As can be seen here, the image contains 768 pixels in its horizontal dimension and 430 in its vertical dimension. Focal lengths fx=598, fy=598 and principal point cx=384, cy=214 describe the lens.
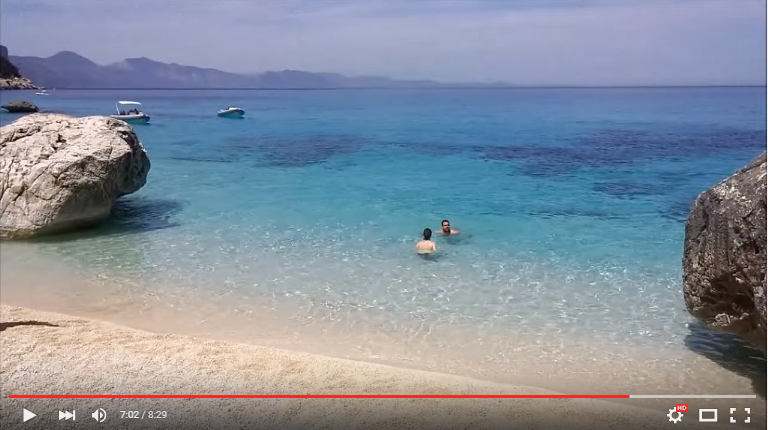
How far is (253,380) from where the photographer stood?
5148 millimetres

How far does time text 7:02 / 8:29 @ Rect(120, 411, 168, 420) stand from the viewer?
4213 mm

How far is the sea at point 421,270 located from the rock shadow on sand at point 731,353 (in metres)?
0.02

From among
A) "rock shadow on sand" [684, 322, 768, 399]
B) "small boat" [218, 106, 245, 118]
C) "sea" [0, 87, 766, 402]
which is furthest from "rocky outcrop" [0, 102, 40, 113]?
"rock shadow on sand" [684, 322, 768, 399]

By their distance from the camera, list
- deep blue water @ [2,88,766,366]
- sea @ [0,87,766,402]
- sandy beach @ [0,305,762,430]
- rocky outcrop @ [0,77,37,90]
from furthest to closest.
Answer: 1. rocky outcrop @ [0,77,37,90]
2. deep blue water @ [2,88,766,366]
3. sea @ [0,87,766,402]
4. sandy beach @ [0,305,762,430]

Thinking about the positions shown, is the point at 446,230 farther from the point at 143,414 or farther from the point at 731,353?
the point at 143,414

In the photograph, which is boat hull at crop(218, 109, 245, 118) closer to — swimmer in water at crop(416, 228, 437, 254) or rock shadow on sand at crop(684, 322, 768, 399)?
swimmer in water at crop(416, 228, 437, 254)

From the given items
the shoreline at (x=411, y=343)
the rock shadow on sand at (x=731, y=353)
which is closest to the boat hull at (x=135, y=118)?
the shoreline at (x=411, y=343)

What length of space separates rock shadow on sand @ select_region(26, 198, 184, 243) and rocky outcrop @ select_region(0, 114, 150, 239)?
0.60 feet

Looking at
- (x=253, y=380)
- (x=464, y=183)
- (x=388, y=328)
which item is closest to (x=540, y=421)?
(x=253, y=380)

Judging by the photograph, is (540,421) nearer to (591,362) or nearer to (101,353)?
(591,362)

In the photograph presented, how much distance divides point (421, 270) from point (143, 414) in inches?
210

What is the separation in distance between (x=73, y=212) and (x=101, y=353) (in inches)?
232

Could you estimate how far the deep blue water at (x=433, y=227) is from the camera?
7625mm

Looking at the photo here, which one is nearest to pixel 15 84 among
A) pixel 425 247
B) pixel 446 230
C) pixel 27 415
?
pixel 446 230
